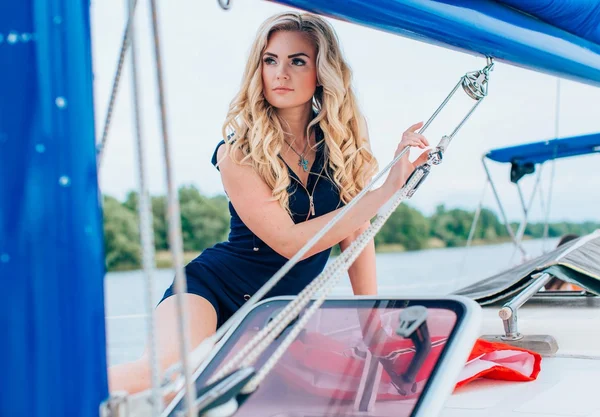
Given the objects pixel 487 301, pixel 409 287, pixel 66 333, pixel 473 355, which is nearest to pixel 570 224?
pixel 409 287

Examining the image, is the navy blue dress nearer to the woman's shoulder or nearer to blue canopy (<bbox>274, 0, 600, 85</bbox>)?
the woman's shoulder

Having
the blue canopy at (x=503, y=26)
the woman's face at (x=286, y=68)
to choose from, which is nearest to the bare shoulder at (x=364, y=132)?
the woman's face at (x=286, y=68)

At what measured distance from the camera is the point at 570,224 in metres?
15.2

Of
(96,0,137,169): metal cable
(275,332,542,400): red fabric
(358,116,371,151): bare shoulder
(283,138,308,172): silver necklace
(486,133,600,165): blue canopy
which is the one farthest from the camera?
(486,133,600,165): blue canopy

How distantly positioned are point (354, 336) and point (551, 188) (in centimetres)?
355

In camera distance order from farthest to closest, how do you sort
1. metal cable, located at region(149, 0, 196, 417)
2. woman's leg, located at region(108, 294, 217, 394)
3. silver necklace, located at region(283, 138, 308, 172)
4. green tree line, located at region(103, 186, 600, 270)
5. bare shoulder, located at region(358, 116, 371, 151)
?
1. green tree line, located at region(103, 186, 600, 270)
2. bare shoulder, located at region(358, 116, 371, 151)
3. silver necklace, located at region(283, 138, 308, 172)
4. woman's leg, located at region(108, 294, 217, 394)
5. metal cable, located at region(149, 0, 196, 417)

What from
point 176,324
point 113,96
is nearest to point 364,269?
point 176,324

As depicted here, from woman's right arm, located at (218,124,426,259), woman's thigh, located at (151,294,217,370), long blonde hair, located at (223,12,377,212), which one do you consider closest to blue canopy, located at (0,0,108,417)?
woman's thigh, located at (151,294,217,370)

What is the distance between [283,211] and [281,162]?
152 mm

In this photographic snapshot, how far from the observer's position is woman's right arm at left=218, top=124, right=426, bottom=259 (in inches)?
57.3

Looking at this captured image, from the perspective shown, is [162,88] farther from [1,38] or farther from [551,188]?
[551,188]

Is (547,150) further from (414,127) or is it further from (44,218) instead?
(44,218)

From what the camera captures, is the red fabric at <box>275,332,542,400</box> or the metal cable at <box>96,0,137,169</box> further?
the red fabric at <box>275,332,542,400</box>

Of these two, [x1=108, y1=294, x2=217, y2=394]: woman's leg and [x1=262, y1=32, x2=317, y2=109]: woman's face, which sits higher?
[x1=262, y1=32, x2=317, y2=109]: woman's face
